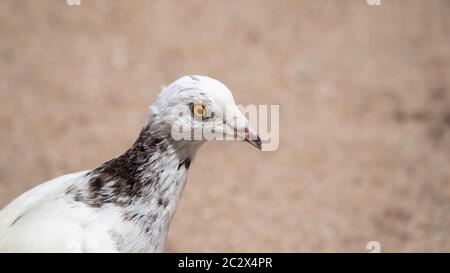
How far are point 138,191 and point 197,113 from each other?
1.64 ft

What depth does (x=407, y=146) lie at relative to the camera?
5930 mm

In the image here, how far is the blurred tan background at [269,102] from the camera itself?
5164 millimetres

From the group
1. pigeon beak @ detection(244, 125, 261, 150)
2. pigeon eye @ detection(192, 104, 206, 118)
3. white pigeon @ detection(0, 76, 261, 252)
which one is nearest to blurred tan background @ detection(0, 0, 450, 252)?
white pigeon @ detection(0, 76, 261, 252)

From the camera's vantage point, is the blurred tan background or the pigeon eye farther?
the blurred tan background

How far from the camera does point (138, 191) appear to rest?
2.73 meters

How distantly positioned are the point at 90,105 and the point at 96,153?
79 centimetres

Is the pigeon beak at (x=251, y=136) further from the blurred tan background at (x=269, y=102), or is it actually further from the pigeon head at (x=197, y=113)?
the blurred tan background at (x=269, y=102)

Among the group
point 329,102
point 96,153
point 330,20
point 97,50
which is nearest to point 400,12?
point 330,20

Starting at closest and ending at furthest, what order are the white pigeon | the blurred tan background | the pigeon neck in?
the white pigeon < the pigeon neck < the blurred tan background

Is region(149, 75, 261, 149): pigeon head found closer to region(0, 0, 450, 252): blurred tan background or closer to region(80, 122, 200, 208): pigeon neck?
region(80, 122, 200, 208): pigeon neck

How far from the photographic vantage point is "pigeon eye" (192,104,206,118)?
266 cm

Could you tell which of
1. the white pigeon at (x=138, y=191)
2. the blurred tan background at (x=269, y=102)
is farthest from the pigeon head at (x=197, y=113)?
the blurred tan background at (x=269, y=102)

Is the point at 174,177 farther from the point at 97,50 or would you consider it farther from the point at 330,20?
the point at 330,20

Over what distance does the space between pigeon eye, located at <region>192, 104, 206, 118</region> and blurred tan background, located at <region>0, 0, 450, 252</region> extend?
2.44 meters
